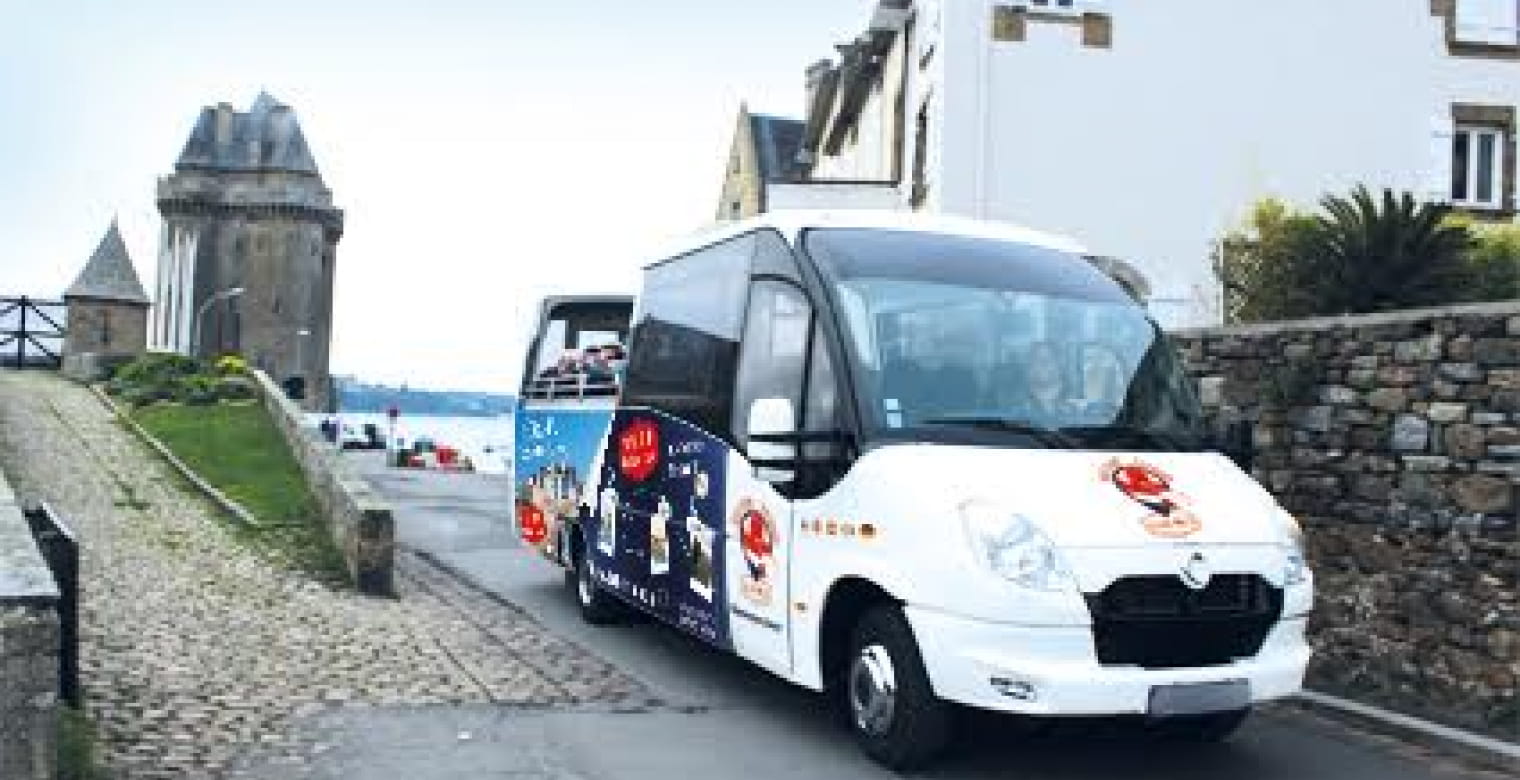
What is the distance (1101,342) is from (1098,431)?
0.65 metres

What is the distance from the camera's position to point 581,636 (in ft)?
34.6

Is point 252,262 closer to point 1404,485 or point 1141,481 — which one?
point 1404,485

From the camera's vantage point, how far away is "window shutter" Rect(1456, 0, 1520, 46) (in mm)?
21859

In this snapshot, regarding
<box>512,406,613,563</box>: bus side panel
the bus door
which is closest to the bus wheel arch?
the bus door

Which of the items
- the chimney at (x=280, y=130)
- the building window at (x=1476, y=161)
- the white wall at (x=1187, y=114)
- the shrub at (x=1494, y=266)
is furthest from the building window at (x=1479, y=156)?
the chimney at (x=280, y=130)

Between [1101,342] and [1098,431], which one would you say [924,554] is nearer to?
[1098,431]

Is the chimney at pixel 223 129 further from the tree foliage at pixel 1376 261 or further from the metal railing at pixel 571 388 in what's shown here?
the tree foliage at pixel 1376 261

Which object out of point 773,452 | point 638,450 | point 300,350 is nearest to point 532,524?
point 638,450

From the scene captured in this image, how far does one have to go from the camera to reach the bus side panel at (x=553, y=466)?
11.1m

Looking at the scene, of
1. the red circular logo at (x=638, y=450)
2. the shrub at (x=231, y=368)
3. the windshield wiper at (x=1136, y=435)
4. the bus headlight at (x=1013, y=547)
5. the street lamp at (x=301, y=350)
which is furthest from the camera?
the street lamp at (x=301, y=350)

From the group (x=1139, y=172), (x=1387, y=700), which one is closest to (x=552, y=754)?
(x=1387, y=700)

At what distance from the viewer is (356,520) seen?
1209 cm

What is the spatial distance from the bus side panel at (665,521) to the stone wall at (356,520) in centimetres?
215

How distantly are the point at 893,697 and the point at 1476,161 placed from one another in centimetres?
1868
